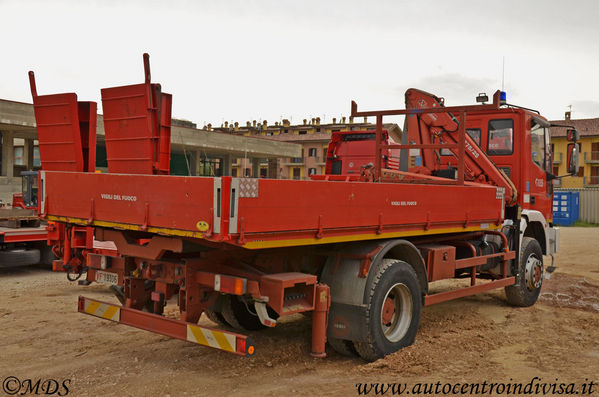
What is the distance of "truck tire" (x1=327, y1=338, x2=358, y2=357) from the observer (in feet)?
17.6

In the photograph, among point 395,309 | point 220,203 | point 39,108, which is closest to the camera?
point 220,203

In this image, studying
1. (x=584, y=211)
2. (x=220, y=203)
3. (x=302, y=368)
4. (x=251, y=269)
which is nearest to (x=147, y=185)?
(x=220, y=203)

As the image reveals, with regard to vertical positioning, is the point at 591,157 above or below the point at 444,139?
above

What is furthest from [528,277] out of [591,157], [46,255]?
[591,157]

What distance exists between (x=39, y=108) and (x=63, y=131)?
1.47 feet

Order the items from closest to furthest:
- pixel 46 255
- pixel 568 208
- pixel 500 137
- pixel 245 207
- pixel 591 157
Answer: pixel 245 207
pixel 500 137
pixel 46 255
pixel 568 208
pixel 591 157

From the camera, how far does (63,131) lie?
6629 millimetres

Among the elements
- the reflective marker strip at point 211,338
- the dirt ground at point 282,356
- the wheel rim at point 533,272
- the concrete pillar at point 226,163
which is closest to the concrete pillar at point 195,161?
the concrete pillar at point 226,163

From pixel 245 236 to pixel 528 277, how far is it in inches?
232

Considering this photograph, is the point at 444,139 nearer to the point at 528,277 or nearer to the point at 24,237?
the point at 528,277

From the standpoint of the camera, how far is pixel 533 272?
28.1ft

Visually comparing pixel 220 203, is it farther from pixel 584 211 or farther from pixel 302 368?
pixel 584 211

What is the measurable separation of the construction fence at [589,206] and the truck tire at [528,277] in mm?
29860

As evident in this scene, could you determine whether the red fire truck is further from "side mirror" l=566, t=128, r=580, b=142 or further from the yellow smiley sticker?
"side mirror" l=566, t=128, r=580, b=142
